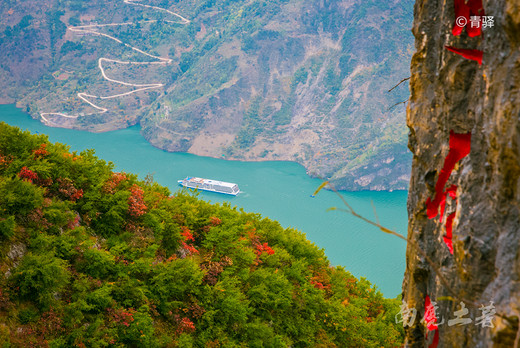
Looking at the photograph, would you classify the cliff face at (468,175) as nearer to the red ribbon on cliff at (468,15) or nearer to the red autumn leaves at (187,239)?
the red ribbon on cliff at (468,15)

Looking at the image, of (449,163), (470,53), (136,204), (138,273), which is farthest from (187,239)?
(470,53)

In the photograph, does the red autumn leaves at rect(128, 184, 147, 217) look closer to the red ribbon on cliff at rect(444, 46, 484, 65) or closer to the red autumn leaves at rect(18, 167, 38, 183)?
the red autumn leaves at rect(18, 167, 38, 183)

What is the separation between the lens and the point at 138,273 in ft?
19.5

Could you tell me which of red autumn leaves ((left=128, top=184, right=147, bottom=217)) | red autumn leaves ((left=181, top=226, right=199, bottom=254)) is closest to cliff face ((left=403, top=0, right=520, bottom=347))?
red autumn leaves ((left=181, top=226, right=199, bottom=254))

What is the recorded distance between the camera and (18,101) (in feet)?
162

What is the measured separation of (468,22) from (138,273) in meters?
5.15

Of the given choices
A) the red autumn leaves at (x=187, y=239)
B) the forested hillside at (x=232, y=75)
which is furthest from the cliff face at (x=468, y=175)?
the forested hillside at (x=232, y=75)

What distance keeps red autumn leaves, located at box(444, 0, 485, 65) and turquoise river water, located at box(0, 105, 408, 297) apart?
55.8ft

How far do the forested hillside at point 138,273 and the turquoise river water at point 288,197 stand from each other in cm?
1152

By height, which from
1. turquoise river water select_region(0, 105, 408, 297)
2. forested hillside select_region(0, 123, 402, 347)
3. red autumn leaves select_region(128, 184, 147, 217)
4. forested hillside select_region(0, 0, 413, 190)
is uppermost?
forested hillside select_region(0, 0, 413, 190)

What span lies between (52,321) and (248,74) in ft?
159

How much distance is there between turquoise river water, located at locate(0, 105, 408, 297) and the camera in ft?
80.1

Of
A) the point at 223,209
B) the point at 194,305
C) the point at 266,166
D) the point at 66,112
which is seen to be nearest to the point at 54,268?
the point at 194,305

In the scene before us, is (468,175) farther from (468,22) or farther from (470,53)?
(468,22)
